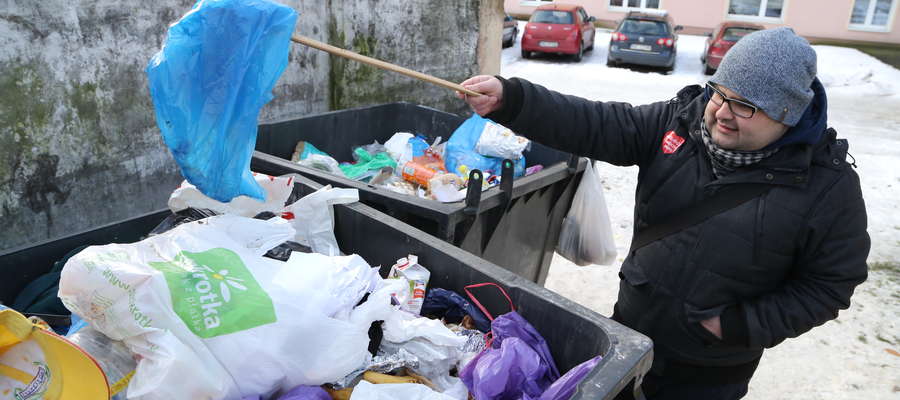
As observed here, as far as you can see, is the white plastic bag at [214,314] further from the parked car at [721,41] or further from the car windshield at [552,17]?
the car windshield at [552,17]

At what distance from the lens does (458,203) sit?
7.07 ft

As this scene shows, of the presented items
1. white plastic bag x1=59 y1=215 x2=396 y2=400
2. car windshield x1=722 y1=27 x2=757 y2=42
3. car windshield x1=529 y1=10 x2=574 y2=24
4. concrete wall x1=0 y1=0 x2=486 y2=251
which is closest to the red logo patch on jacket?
white plastic bag x1=59 y1=215 x2=396 y2=400

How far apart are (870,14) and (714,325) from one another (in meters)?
20.4

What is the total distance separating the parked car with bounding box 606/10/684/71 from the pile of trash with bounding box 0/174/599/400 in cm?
1220

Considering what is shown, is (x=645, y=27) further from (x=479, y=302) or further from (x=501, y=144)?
(x=479, y=302)

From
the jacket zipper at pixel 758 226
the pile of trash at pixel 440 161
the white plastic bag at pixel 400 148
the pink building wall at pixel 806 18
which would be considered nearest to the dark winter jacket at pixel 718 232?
the jacket zipper at pixel 758 226

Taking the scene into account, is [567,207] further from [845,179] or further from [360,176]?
[845,179]

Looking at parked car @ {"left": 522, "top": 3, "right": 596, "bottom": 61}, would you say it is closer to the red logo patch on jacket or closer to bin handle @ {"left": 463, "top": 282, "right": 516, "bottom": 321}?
the red logo patch on jacket

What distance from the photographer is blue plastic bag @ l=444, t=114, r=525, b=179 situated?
3.05 meters

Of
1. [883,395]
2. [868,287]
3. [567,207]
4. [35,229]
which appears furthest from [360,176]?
[868,287]

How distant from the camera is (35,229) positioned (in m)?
2.89

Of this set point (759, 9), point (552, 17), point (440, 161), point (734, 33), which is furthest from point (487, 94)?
point (759, 9)

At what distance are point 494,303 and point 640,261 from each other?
0.56 metres

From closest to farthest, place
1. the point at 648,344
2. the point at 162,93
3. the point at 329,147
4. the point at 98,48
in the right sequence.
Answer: the point at 648,344 < the point at 162,93 < the point at 98,48 < the point at 329,147
